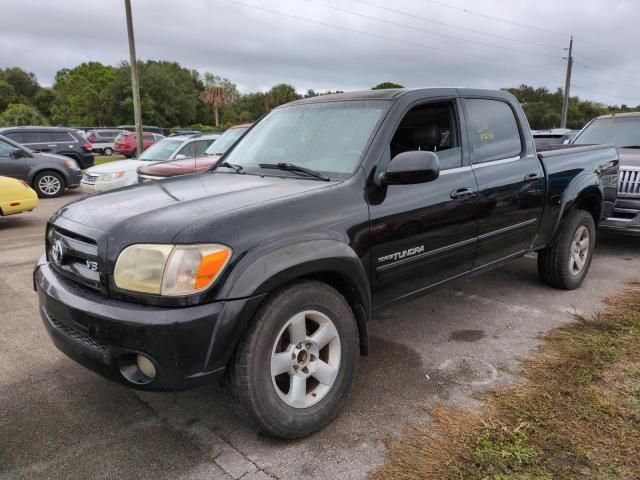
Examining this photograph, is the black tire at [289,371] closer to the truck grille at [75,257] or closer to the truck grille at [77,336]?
the truck grille at [77,336]

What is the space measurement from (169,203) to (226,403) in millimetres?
1238

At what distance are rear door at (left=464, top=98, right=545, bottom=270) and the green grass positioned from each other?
930mm

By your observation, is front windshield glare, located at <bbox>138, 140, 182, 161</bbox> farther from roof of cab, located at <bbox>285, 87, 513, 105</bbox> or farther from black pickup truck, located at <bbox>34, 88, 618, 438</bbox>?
roof of cab, located at <bbox>285, 87, 513, 105</bbox>

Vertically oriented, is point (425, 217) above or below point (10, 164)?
above

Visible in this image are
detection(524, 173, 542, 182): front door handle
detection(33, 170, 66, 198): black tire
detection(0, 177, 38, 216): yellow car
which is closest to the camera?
detection(524, 173, 542, 182): front door handle

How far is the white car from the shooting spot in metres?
10.2

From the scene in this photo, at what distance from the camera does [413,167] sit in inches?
108

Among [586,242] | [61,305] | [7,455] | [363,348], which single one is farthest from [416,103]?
[7,455]

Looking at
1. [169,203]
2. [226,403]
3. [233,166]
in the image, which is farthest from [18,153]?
[226,403]

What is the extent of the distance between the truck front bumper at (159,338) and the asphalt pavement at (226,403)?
0.48 meters

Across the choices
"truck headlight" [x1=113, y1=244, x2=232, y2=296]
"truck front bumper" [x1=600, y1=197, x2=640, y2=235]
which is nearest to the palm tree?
"truck front bumper" [x1=600, y1=197, x2=640, y2=235]

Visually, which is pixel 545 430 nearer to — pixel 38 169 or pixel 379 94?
pixel 379 94

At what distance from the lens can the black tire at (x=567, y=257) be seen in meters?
4.63

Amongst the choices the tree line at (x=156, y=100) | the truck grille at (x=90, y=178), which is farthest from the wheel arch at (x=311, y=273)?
the tree line at (x=156, y=100)
